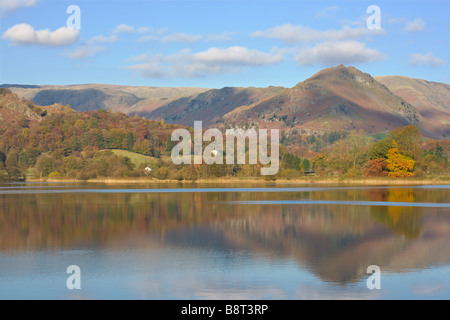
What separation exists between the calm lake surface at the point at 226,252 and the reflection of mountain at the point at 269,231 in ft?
0.24

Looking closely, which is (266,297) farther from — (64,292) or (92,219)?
(92,219)

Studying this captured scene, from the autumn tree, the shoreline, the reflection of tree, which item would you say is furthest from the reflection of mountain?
the autumn tree

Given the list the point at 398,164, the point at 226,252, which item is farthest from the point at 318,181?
the point at 226,252

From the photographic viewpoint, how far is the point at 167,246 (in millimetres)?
31625

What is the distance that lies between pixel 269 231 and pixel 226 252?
27.4 feet

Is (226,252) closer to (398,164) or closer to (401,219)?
(401,219)

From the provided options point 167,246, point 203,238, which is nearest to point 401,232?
point 203,238

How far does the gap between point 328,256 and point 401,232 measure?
35.9ft

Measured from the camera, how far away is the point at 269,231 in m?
37.6

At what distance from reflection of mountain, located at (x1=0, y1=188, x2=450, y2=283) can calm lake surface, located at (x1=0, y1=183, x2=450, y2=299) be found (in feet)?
0.24

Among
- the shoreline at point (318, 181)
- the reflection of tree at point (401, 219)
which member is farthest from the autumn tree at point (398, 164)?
the reflection of tree at point (401, 219)

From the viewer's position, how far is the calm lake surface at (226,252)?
21375mm

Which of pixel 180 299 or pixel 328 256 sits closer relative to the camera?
pixel 180 299
